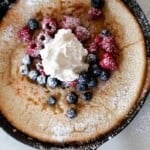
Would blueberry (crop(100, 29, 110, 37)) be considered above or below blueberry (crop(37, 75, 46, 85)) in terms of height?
above

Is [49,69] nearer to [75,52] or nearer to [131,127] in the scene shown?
[75,52]

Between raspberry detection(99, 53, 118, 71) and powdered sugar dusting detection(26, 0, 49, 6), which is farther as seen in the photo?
powdered sugar dusting detection(26, 0, 49, 6)

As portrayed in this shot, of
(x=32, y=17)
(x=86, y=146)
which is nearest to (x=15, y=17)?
(x=32, y=17)

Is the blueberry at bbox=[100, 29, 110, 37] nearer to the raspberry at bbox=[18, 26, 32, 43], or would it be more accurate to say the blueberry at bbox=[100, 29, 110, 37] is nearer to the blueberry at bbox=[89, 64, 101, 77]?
the blueberry at bbox=[89, 64, 101, 77]

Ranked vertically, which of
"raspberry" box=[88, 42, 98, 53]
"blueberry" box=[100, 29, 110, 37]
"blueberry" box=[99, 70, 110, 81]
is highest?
"blueberry" box=[100, 29, 110, 37]

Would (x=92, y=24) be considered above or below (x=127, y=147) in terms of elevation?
above

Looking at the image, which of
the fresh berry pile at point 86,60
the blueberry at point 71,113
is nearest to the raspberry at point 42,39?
the fresh berry pile at point 86,60

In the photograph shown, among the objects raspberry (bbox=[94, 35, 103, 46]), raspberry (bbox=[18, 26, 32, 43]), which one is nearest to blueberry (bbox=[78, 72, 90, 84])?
raspberry (bbox=[94, 35, 103, 46])
